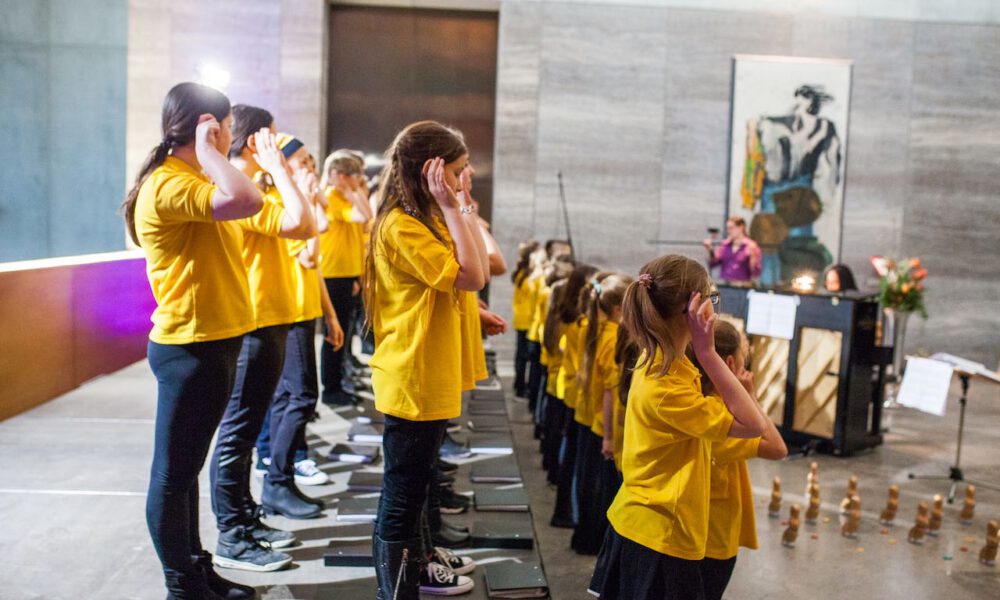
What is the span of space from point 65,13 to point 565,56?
532cm

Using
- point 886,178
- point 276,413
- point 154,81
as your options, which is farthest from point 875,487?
point 154,81

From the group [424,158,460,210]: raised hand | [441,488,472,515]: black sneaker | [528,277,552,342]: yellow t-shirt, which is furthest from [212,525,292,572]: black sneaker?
[528,277,552,342]: yellow t-shirt

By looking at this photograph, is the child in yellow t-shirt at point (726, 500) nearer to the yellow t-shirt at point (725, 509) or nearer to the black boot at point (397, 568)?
the yellow t-shirt at point (725, 509)

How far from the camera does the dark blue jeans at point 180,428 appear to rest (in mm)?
2490

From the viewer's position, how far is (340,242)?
5535mm

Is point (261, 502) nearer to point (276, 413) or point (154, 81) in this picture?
point (276, 413)

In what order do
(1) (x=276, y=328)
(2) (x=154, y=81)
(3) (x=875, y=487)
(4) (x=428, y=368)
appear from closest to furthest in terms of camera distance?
1. (4) (x=428, y=368)
2. (1) (x=276, y=328)
3. (3) (x=875, y=487)
4. (2) (x=154, y=81)

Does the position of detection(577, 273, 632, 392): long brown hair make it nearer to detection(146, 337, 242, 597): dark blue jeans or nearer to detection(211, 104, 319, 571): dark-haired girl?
detection(211, 104, 319, 571): dark-haired girl

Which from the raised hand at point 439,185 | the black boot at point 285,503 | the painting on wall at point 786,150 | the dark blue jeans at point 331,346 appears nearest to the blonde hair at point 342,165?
the dark blue jeans at point 331,346

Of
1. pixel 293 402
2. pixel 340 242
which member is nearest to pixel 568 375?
pixel 293 402

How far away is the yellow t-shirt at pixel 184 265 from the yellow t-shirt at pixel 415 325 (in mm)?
456

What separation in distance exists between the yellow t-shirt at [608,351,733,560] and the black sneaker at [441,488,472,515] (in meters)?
1.77

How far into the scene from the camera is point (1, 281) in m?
5.27

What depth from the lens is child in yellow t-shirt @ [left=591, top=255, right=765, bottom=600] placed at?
2.12 m
